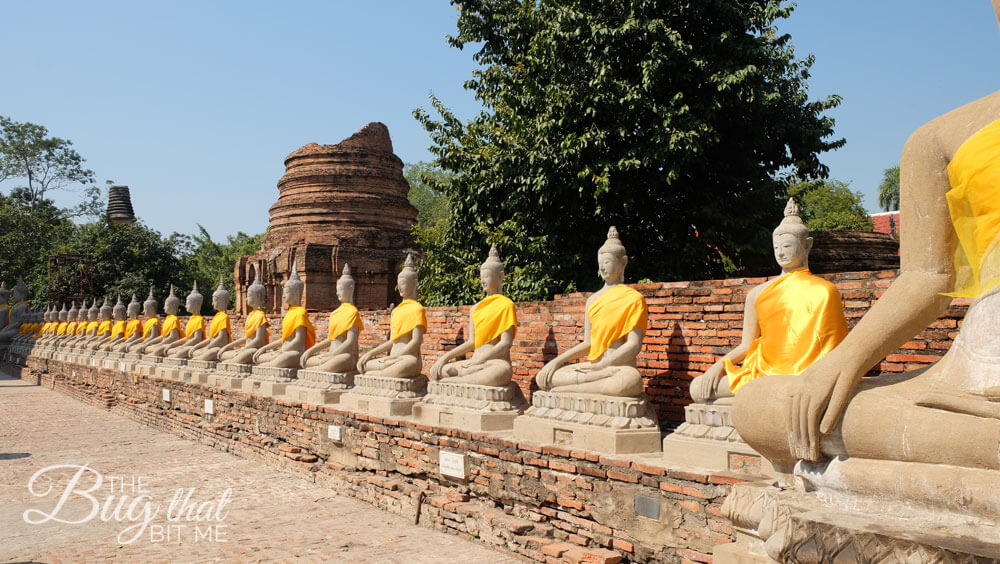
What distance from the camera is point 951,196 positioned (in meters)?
2.77

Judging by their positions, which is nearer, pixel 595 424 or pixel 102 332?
pixel 595 424

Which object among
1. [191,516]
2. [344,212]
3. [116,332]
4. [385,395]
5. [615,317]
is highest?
[344,212]

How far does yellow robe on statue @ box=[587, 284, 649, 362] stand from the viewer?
6188 millimetres

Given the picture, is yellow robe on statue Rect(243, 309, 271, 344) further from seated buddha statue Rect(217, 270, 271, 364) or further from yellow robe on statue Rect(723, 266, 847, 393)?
yellow robe on statue Rect(723, 266, 847, 393)

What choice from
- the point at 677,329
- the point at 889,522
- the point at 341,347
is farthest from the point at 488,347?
the point at 889,522

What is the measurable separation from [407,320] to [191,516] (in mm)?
2947

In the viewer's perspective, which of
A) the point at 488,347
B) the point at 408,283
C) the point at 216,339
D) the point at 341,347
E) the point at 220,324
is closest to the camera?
the point at 488,347

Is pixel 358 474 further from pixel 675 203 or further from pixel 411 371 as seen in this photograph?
pixel 675 203

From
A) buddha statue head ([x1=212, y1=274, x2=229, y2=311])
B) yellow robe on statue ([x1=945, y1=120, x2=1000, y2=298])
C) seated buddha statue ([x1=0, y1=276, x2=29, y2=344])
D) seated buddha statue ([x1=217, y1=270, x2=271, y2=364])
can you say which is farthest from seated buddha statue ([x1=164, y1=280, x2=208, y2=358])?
seated buddha statue ([x1=0, y1=276, x2=29, y2=344])

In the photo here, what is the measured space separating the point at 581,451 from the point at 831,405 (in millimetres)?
2902

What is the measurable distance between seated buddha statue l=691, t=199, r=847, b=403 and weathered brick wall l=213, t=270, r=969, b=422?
0.97 metres

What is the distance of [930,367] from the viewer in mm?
2783

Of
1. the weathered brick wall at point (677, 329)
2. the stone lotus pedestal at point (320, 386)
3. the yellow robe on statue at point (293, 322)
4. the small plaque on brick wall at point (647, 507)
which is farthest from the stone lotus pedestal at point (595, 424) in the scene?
the yellow robe on statue at point (293, 322)

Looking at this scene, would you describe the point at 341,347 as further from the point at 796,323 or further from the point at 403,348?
the point at 796,323
